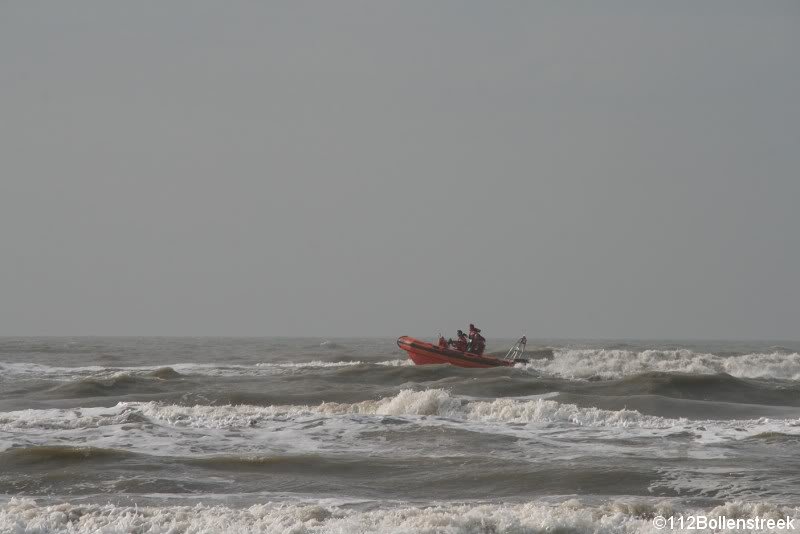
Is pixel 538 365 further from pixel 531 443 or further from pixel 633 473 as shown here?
pixel 633 473

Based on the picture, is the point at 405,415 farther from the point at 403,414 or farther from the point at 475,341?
the point at 475,341

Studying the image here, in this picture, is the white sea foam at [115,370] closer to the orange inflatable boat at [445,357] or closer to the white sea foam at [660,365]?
the orange inflatable boat at [445,357]

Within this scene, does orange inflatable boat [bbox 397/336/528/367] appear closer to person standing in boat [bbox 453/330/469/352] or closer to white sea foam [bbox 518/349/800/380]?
person standing in boat [bbox 453/330/469/352]

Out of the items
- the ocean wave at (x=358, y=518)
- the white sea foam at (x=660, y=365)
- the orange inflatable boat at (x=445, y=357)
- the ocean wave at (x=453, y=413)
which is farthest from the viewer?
the white sea foam at (x=660, y=365)

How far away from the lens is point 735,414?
64.3 feet

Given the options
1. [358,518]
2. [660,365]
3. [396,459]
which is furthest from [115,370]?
[358,518]

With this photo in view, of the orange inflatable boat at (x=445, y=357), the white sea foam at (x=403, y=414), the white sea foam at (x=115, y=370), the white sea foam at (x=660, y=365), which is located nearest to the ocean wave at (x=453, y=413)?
the white sea foam at (x=403, y=414)

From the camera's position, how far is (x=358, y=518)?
9.50 meters

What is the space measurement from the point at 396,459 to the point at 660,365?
25790 mm

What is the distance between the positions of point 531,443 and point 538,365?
22.3 m

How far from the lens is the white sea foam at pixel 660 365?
35331mm

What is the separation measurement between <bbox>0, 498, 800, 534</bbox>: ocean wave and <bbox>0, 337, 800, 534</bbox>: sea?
24mm

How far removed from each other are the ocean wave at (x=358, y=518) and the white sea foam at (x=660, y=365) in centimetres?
2437

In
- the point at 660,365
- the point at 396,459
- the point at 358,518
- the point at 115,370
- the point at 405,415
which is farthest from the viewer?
the point at 660,365
